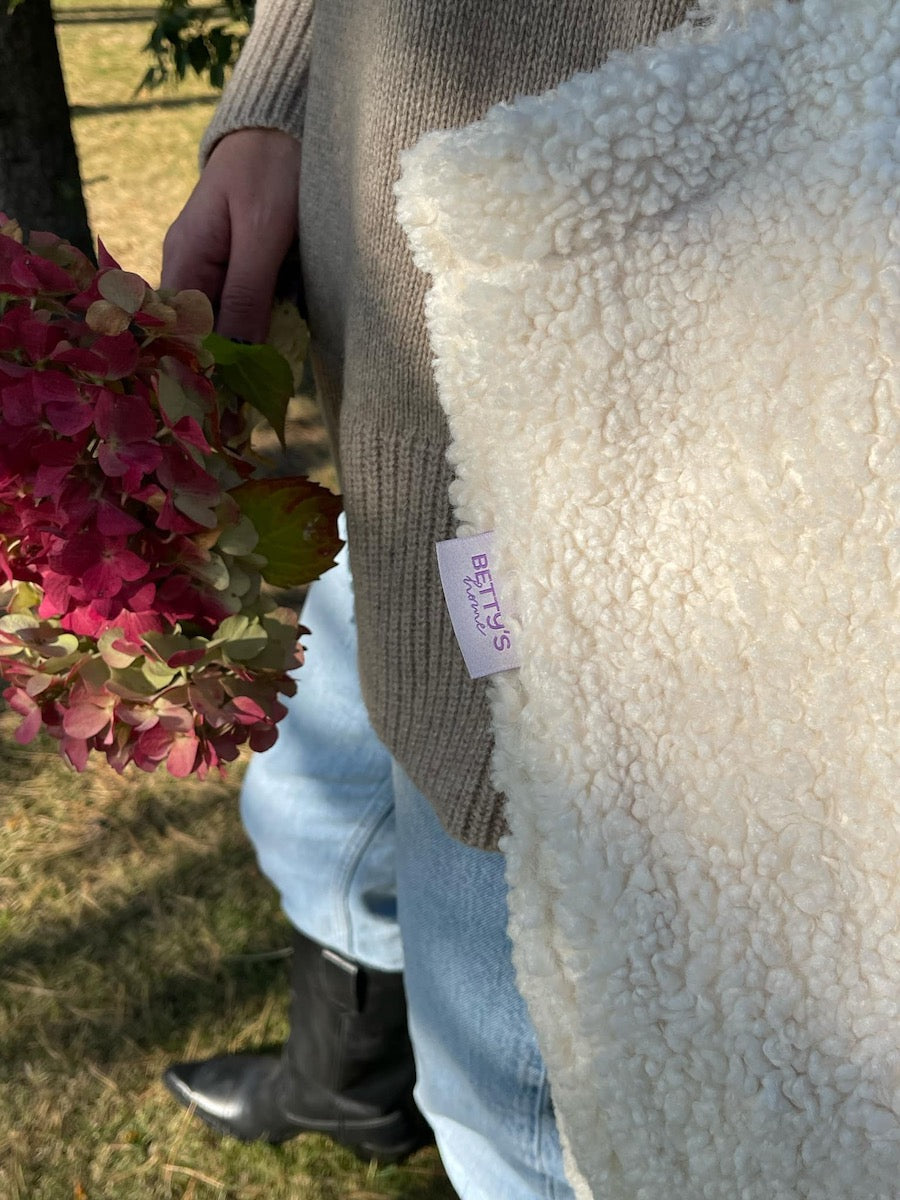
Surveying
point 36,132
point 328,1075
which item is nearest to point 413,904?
point 328,1075

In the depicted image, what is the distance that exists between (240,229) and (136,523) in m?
0.30

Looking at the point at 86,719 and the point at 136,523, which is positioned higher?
the point at 136,523

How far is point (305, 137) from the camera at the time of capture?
75 centimetres

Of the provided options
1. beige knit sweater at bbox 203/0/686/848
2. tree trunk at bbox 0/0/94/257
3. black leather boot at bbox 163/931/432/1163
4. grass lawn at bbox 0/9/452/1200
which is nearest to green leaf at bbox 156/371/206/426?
beige knit sweater at bbox 203/0/686/848

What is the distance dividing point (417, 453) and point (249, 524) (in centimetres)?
11

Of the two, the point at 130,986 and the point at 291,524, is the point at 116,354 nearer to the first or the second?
the point at 291,524

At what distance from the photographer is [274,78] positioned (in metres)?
0.80

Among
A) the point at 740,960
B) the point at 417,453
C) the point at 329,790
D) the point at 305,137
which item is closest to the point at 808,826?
the point at 740,960

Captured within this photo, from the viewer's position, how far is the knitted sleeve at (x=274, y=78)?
797 millimetres

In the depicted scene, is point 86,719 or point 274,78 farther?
point 274,78

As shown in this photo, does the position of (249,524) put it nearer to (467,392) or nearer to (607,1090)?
(467,392)

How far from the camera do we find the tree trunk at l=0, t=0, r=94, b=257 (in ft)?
5.88

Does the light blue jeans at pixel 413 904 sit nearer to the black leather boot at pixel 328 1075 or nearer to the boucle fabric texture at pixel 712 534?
the black leather boot at pixel 328 1075

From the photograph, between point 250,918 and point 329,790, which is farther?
point 250,918
